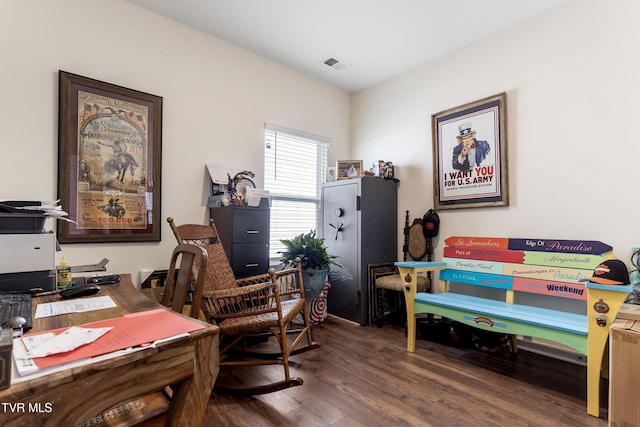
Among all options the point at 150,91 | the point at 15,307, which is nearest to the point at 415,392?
the point at 15,307

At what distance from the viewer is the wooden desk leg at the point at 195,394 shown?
859 millimetres

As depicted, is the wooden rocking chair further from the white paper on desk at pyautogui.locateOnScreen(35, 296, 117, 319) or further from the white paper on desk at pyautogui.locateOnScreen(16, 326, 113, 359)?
the white paper on desk at pyautogui.locateOnScreen(16, 326, 113, 359)

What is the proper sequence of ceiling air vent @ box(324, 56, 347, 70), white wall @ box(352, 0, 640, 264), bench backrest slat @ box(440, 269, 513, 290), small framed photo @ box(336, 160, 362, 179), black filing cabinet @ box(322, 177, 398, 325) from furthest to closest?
small framed photo @ box(336, 160, 362, 179), ceiling air vent @ box(324, 56, 347, 70), black filing cabinet @ box(322, 177, 398, 325), bench backrest slat @ box(440, 269, 513, 290), white wall @ box(352, 0, 640, 264)

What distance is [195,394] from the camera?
88cm

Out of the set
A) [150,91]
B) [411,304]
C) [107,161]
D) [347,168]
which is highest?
[150,91]

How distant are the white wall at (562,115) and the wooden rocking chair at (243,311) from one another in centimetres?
191

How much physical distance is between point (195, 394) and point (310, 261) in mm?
2198

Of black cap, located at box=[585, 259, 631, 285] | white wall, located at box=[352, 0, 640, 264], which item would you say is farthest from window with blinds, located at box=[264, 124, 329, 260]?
black cap, located at box=[585, 259, 631, 285]

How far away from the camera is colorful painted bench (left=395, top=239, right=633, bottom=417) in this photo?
1.74 meters

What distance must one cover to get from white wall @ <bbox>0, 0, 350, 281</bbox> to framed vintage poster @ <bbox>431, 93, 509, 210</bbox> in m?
1.47

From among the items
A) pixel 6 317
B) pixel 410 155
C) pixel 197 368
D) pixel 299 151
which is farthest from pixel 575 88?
pixel 6 317

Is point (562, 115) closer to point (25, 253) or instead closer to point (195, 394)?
point (195, 394)

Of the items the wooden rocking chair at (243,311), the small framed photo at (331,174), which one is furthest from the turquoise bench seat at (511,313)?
the small framed photo at (331,174)

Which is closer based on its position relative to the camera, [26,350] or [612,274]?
[26,350]
